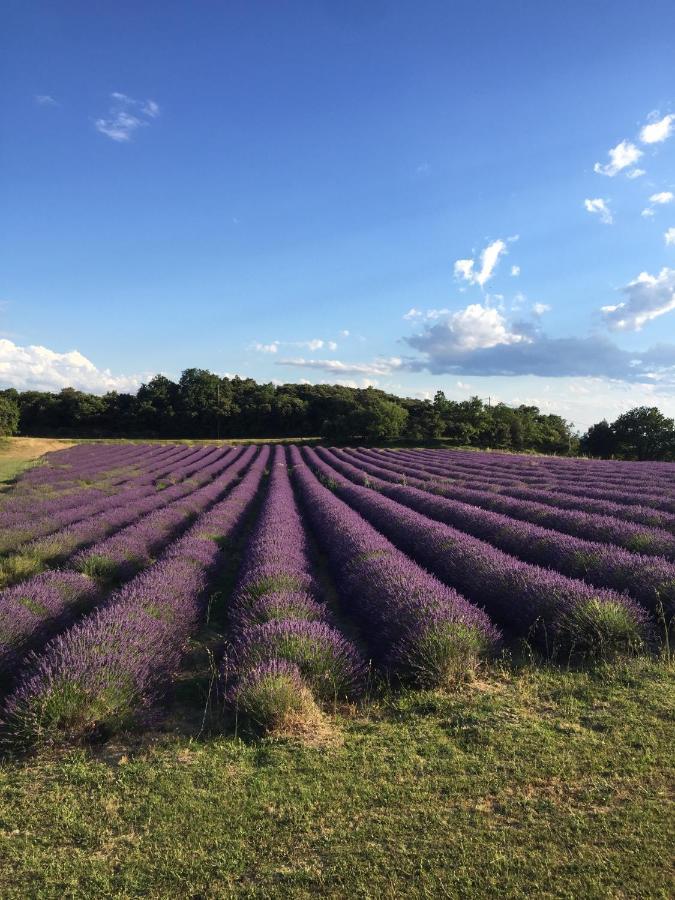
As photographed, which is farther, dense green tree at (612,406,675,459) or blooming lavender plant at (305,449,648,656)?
dense green tree at (612,406,675,459)

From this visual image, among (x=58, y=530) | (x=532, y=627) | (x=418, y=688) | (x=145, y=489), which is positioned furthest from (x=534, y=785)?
(x=145, y=489)

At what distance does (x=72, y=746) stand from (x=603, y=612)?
3.98 metres

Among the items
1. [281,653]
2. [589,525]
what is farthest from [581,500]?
[281,653]

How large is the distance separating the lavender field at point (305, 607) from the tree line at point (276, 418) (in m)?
51.4

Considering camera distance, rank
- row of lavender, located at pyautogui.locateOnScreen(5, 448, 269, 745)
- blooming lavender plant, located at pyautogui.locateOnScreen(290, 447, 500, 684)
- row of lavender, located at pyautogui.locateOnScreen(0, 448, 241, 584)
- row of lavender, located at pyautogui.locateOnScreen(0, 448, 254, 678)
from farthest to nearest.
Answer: row of lavender, located at pyautogui.locateOnScreen(0, 448, 241, 584) < row of lavender, located at pyautogui.locateOnScreen(0, 448, 254, 678) < blooming lavender plant, located at pyautogui.locateOnScreen(290, 447, 500, 684) < row of lavender, located at pyautogui.locateOnScreen(5, 448, 269, 745)

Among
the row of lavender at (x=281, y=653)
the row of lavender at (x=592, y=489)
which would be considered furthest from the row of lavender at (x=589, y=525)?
the row of lavender at (x=281, y=653)

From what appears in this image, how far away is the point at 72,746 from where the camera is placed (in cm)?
283

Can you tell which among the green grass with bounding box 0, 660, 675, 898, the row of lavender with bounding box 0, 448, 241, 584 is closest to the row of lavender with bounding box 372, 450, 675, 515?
the green grass with bounding box 0, 660, 675, 898

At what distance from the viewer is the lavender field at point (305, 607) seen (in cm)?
313

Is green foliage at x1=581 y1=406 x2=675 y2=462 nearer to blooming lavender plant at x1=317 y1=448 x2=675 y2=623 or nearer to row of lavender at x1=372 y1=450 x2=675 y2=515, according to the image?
row of lavender at x1=372 y1=450 x2=675 y2=515

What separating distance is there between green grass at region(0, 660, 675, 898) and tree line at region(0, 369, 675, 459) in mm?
57270

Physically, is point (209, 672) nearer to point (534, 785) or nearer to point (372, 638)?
point (372, 638)

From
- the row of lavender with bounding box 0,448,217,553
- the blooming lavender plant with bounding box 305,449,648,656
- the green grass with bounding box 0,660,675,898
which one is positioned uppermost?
the blooming lavender plant with bounding box 305,449,648,656

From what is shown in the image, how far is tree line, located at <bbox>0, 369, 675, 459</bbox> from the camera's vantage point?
60.7 m
